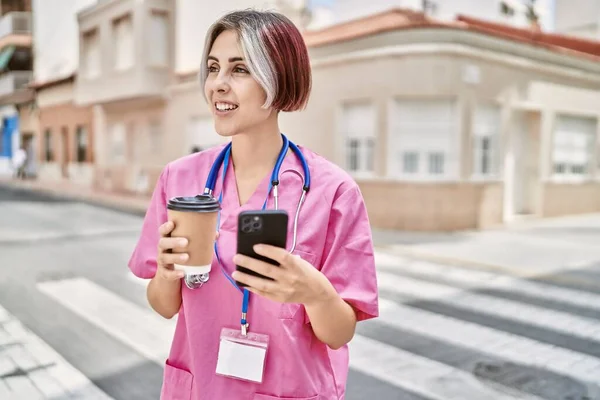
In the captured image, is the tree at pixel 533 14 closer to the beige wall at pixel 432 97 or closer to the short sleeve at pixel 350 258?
the beige wall at pixel 432 97

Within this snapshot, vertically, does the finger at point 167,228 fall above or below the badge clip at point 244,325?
above

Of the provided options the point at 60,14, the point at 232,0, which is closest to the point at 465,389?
the point at 232,0

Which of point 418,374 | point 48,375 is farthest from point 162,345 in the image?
point 418,374

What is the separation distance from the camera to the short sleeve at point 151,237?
1582 mm

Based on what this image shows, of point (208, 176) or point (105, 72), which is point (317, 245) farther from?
point (105, 72)

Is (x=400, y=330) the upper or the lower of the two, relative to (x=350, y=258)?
lower

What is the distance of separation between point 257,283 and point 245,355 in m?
0.31

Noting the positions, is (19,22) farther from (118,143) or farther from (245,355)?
(245,355)

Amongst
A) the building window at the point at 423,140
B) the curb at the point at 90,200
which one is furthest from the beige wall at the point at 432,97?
the curb at the point at 90,200

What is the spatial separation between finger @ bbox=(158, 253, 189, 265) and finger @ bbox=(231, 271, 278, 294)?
0.15 m

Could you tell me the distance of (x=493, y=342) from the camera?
481 cm

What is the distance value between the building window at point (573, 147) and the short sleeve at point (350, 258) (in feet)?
46.7

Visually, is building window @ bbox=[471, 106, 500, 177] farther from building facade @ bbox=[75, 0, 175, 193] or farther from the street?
building facade @ bbox=[75, 0, 175, 193]

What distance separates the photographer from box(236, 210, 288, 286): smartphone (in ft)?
3.76
